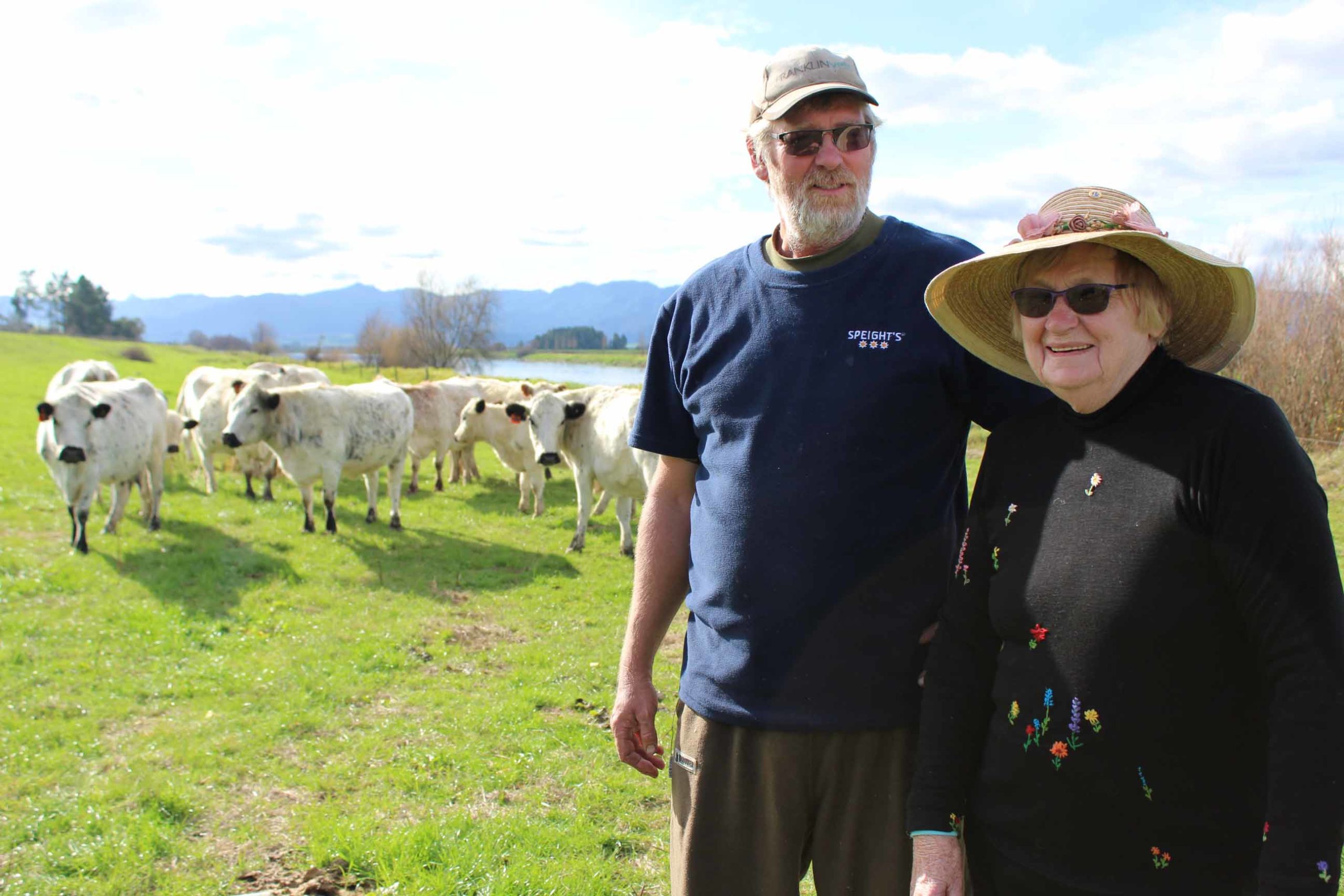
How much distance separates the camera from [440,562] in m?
11.5

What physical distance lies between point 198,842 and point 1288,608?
520 cm

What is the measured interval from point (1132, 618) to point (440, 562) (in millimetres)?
10643

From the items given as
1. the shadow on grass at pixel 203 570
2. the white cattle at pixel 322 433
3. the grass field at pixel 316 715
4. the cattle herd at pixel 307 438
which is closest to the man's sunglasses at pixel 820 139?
the grass field at pixel 316 715

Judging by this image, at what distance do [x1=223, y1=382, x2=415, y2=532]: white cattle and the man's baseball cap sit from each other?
11171mm

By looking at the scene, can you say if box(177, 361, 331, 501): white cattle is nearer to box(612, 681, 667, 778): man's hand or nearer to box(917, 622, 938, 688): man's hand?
box(612, 681, 667, 778): man's hand

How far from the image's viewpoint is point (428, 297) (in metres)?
84.1

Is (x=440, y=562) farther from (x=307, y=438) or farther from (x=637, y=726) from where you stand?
(x=637, y=726)

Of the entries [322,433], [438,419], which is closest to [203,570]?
[322,433]

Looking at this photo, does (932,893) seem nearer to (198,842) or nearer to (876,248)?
(876,248)

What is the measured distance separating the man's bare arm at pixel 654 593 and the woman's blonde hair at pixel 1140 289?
1.30m

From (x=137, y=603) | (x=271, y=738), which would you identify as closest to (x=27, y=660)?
(x=137, y=603)

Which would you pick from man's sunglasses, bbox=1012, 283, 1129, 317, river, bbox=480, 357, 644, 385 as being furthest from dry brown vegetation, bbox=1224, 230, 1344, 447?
river, bbox=480, 357, 644, 385

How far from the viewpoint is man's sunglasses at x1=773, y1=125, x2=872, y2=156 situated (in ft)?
8.21

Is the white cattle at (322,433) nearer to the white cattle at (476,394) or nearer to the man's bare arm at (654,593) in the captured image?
the white cattle at (476,394)
